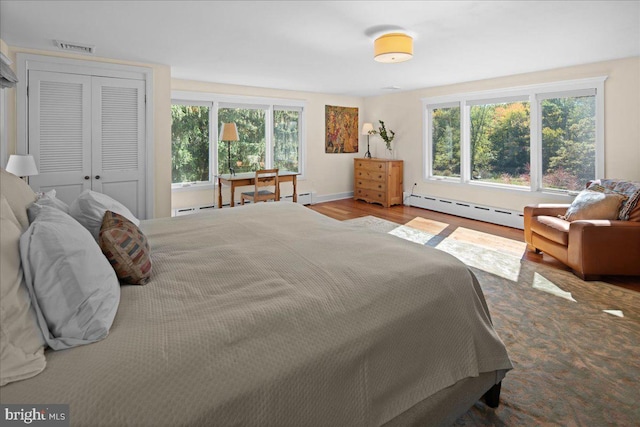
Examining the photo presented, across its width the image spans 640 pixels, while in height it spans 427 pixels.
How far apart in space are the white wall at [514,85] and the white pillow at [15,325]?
232 inches

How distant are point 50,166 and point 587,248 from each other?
18.9 feet

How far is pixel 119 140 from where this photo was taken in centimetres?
458

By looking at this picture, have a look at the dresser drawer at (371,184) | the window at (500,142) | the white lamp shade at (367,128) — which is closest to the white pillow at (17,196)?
the window at (500,142)

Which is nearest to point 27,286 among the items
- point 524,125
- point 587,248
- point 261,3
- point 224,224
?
point 224,224

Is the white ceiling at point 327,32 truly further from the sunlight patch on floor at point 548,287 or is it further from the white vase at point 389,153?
the white vase at point 389,153

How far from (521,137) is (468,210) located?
4.74 feet

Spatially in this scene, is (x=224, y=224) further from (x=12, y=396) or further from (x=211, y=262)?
(x=12, y=396)

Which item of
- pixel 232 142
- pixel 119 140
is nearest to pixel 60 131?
pixel 119 140

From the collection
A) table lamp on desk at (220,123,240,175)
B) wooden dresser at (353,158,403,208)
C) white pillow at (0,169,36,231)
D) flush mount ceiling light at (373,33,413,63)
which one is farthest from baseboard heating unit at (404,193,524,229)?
white pillow at (0,169,36,231)

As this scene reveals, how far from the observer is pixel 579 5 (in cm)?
282

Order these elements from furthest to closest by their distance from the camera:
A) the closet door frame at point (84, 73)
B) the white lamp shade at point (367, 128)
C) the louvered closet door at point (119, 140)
A: 1. the white lamp shade at point (367, 128)
2. the louvered closet door at point (119, 140)
3. the closet door frame at point (84, 73)

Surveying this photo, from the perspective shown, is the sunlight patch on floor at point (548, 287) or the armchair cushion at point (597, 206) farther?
the armchair cushion at point (597, 206)

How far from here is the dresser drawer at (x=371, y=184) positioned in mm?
7391

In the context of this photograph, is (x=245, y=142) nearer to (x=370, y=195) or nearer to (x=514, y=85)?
(x=370, y=195)
